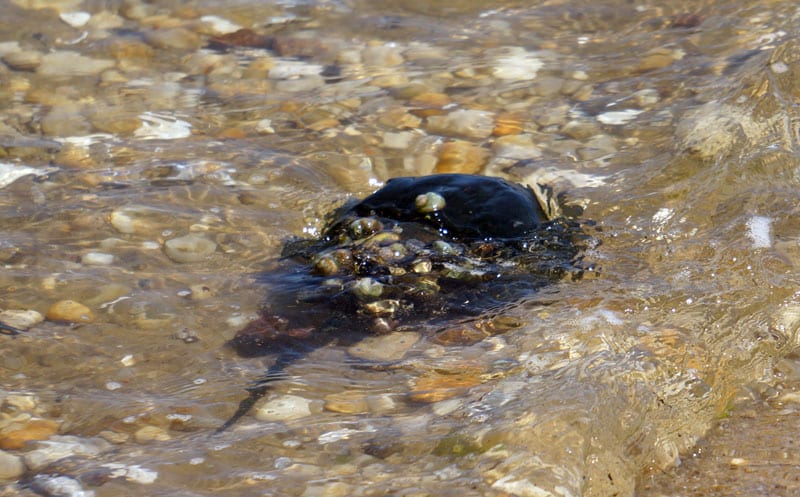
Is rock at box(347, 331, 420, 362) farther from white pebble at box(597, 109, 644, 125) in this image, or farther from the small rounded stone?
white pebble at box(597, 109, 644, 125)

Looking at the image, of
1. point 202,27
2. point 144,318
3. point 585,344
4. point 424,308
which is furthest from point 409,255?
point 202,27

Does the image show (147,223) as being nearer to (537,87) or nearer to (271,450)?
(271,450)

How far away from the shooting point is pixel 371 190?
4.31m

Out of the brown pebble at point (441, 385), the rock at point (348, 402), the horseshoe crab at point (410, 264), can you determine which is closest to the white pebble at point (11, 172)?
the horseshoe crab at point (410, 264)

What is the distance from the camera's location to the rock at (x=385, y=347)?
3102 mm

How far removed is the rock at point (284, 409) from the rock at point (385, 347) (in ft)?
1.07

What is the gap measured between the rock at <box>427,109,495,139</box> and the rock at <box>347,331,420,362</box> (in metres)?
1.80

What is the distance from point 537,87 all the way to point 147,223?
Answer: 93.9 inches

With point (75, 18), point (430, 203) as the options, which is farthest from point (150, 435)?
point (75, 18)

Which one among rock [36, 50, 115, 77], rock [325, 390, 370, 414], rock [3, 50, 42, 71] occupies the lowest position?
rock [325, 390, 370, 414]

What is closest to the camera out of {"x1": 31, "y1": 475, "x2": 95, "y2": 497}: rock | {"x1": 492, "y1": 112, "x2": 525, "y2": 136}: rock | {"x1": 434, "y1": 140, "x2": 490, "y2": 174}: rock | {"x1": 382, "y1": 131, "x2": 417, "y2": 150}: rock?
{"x1": 31, "y1": 475, "x2": 95, "y2": 497}: rock

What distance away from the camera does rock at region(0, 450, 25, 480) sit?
8.07 ft

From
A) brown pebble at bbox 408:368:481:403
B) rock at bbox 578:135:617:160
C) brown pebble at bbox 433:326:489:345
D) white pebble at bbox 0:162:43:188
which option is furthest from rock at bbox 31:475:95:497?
rock at bbox 578:135:617:160

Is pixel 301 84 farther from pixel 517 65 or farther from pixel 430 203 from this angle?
pixel 430 203
